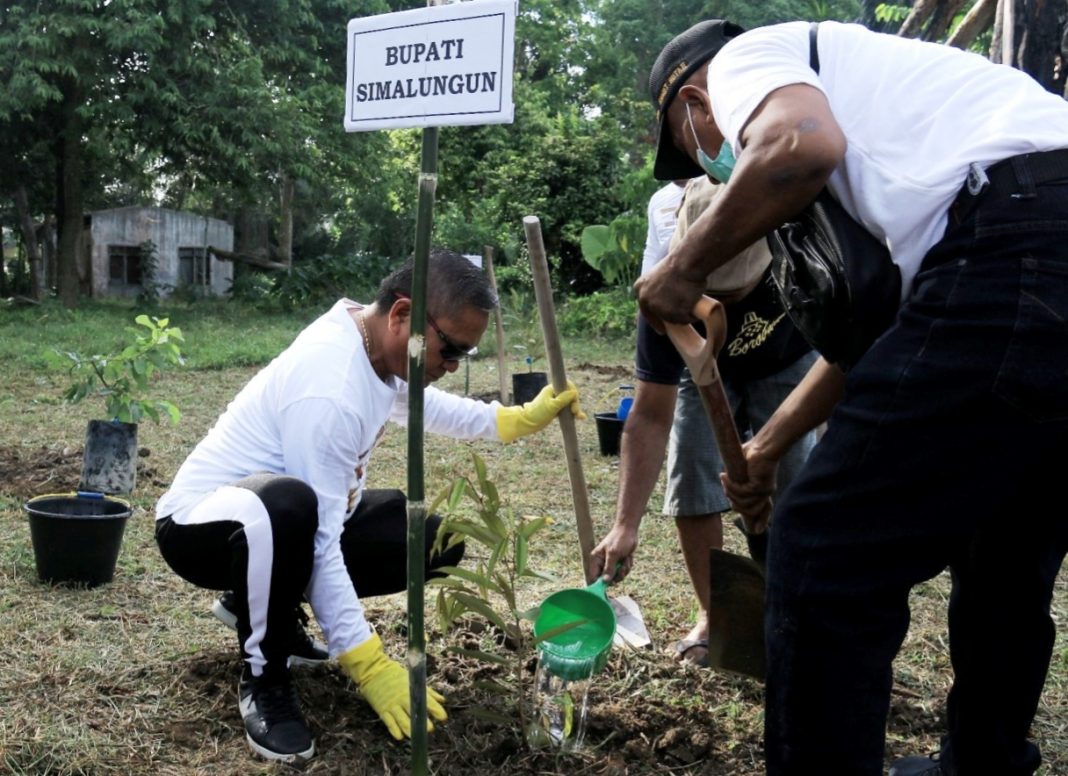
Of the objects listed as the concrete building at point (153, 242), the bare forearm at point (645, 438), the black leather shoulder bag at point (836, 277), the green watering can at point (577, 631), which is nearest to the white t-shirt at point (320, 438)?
the green watering can at point (577, 631)

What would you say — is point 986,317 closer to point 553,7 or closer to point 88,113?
point 88,113

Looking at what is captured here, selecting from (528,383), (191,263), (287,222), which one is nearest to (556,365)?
(528,383)

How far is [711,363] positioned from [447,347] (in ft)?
2.22

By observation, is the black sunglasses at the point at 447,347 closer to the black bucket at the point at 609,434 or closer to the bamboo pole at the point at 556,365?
the bamboo pole at the point at 556,365

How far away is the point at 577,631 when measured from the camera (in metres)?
2.68

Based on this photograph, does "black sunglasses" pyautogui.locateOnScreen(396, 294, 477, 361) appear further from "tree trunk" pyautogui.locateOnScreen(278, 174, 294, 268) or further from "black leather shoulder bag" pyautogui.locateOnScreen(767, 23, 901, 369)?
"tree trunk" pyautogui.locateOnScreen(278, 174, 294, 268)

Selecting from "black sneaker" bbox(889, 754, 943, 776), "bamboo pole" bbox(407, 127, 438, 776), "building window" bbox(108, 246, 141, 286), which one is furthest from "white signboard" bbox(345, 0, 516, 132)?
"building window" bbox(108, 246, 141, 286)

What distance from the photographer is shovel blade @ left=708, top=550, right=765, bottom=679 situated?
289 cm

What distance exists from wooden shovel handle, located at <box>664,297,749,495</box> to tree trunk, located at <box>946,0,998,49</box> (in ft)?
11.2

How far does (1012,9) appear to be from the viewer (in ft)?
13.6

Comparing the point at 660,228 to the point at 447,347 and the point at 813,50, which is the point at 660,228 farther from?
the point at 813,50

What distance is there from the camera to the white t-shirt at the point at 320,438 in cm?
253

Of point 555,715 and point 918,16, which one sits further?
point 918,16

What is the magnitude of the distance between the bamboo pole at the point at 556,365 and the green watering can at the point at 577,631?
24 centimetres
